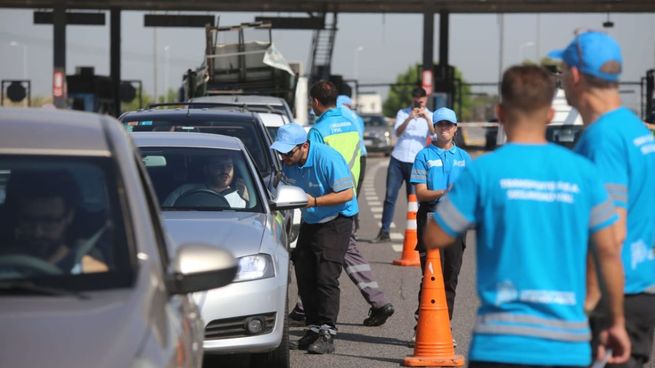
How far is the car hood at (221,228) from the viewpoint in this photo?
27.9 feet

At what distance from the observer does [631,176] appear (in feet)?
17.6

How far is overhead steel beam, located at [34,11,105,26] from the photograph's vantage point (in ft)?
185

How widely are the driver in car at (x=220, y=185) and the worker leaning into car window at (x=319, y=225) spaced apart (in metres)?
0.36

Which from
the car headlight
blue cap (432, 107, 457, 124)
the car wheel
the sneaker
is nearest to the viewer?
the car headlight

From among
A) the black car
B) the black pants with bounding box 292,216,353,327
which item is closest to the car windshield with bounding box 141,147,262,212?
the black pants with bounding box 292,216,353,327

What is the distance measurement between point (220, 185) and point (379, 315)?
2023 millimetres

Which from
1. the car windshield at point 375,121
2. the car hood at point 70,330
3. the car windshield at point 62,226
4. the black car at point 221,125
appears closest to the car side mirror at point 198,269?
the car windshield at point 62,226

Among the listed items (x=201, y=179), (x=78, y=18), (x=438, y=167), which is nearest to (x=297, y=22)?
(x=78, y=18)

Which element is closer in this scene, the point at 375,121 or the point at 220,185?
the point at 220,185

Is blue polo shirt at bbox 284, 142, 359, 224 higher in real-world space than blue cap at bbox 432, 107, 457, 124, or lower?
lower

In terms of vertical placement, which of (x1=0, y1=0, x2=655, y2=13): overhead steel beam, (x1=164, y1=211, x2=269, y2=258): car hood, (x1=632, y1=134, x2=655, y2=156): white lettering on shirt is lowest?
(x1=164, y1=211, x2=269, y2=258): car hood

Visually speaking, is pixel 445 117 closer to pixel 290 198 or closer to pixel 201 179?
pixel 290 198

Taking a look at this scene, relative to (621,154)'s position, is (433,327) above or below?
below

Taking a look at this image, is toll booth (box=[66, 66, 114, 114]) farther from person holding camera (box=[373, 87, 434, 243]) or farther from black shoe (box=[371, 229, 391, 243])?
person holding camera (box=[373, 87, 434, 243])
